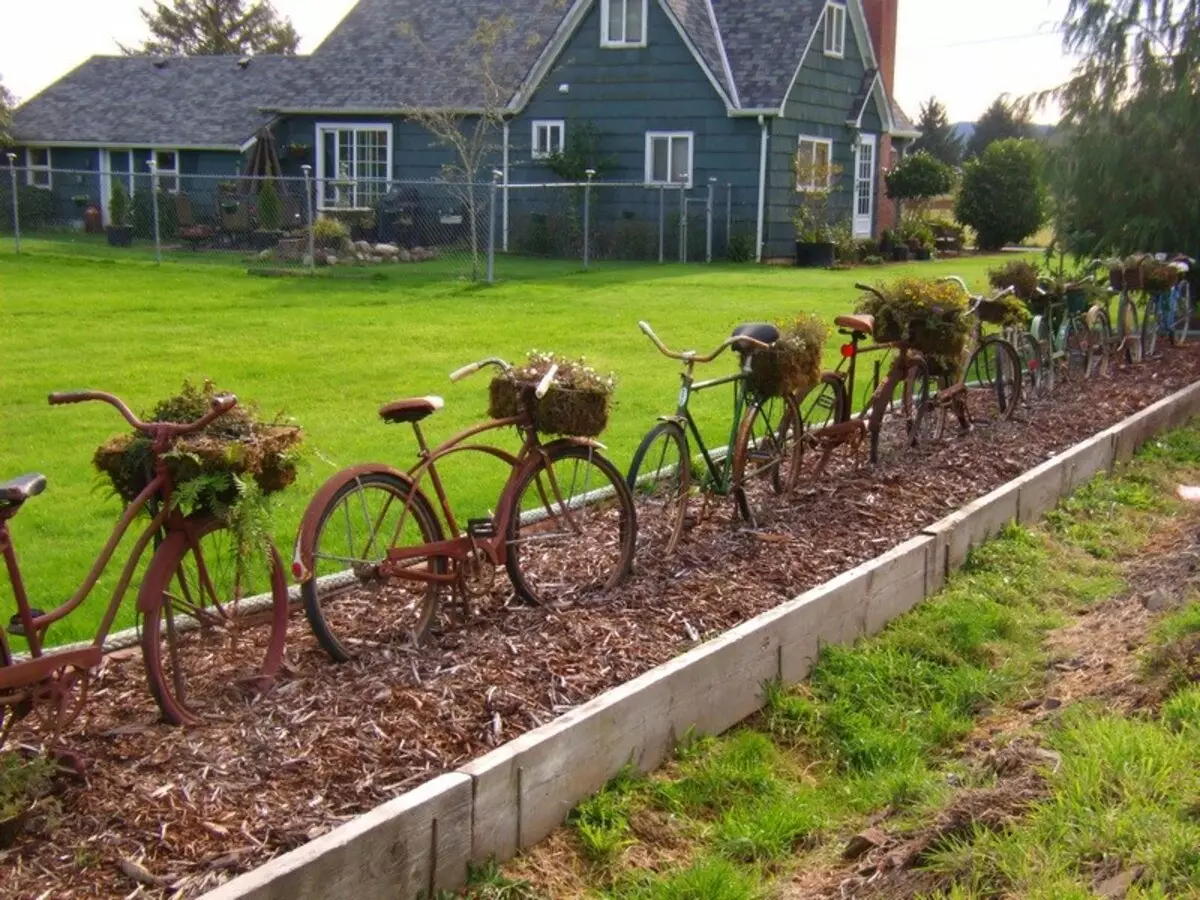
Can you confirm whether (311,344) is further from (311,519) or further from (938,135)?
(938,135)

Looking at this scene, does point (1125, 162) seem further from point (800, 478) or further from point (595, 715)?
point (595, 715)

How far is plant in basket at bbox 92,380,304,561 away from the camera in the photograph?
4.22m

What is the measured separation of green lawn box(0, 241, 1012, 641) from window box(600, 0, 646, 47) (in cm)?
693

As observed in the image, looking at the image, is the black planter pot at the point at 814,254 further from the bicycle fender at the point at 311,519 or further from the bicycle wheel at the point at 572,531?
the bicycle fender at the point at 311,519

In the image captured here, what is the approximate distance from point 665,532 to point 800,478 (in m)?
1.63

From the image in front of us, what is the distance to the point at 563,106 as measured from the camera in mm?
29453

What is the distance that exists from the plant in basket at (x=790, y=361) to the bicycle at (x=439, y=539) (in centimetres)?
113

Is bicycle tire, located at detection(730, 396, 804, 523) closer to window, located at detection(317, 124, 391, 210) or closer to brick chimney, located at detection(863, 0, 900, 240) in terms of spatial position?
window, located at detection(317, 124, 391, 210)

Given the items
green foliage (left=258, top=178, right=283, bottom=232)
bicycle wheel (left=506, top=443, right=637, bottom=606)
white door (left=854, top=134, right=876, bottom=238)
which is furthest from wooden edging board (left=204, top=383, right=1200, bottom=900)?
white door (left=854, top=134, right=876, bottom=238)

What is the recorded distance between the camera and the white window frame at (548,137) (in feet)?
96.5

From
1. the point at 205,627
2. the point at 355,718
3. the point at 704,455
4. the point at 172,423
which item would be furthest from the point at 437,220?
the point at 355,718

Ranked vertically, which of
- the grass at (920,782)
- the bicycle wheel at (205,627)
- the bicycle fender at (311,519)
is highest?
the bicycle fender at (311,519)

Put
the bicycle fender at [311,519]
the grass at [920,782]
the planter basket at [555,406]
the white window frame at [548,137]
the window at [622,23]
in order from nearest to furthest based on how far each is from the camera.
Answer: the grass at [920,782] < the bicycle fender at [311,519] < the planter basket at [555,406] < the window at [622,23] < the white window frame at [548,137]

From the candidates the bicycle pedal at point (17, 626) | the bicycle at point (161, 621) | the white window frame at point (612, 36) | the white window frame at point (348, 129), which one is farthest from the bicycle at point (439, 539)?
the white window frame at point (348, 129)
